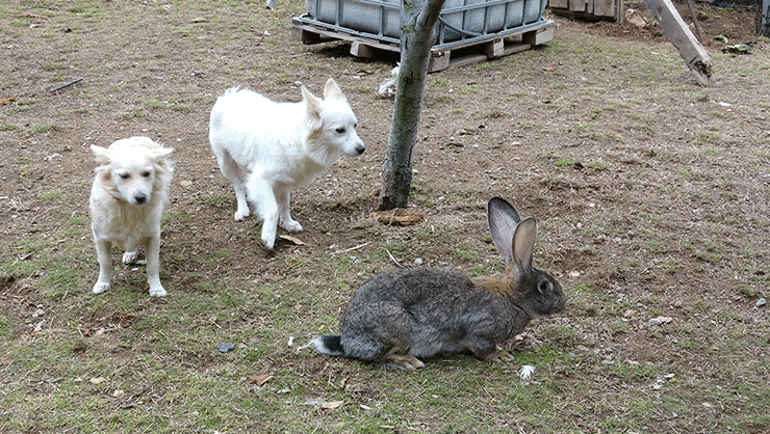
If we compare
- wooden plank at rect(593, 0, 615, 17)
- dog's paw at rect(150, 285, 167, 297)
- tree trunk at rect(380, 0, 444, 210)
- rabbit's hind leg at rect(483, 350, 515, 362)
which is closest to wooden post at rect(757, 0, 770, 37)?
wooden plank at rect(593, 0, 615, 17)

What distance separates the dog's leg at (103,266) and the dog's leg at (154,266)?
25cm

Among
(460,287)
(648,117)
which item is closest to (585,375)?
(460,287)

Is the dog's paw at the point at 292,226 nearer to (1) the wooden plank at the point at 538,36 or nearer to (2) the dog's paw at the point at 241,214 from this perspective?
(2) the dog's paw at the point at 241,214

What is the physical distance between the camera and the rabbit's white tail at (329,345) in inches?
155

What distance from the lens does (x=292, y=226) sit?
221 inches

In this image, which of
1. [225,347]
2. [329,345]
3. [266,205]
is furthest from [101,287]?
[329,345]

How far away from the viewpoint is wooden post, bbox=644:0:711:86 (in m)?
8.82

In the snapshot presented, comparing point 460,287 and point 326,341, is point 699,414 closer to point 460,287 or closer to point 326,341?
point 460,287

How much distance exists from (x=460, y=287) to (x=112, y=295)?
90.2 inches

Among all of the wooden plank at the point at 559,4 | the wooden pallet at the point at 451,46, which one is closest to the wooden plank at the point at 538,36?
the wooden pallet at the point at 451,46

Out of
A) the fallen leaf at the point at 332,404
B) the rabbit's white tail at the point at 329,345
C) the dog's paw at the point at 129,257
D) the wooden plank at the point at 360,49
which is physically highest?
the wooden plank at the point at 360,49

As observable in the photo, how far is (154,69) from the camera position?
9141mm

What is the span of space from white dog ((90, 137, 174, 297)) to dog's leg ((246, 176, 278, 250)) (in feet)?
2.62

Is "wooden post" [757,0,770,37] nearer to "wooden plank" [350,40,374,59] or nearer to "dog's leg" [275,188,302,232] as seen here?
"wooden plank" [350,40,374,59]
